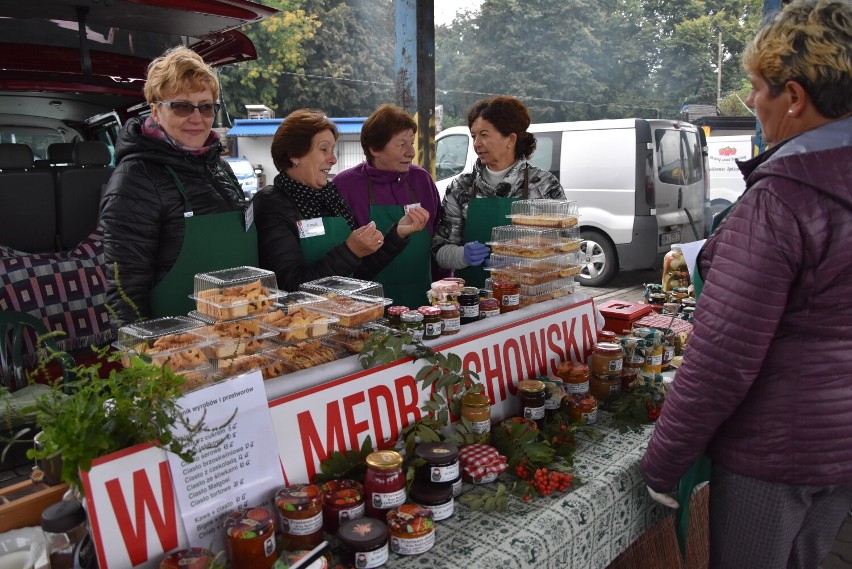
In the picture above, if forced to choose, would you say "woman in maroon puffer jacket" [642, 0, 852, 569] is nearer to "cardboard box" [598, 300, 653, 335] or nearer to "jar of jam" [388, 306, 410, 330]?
"jar of jam" [388, 306, 410, 330]

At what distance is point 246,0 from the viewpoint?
9.61 feet

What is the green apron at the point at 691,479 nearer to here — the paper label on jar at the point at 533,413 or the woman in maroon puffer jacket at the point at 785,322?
the woman in maroon puffer jacket at the point at 785,322

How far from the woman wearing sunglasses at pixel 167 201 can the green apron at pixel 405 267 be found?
0.96 m

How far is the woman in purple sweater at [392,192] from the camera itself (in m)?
3.16

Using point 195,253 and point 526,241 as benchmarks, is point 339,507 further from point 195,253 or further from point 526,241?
point 526,241

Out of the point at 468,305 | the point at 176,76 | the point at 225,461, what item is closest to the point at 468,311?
the point at 468,305

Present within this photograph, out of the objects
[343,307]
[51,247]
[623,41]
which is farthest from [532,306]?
[623,41]

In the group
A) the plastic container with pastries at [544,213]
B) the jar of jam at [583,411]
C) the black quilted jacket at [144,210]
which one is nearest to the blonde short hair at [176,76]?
the black quilted jacket at [144,210]

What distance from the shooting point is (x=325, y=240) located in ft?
8.66

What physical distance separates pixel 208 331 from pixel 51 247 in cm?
379

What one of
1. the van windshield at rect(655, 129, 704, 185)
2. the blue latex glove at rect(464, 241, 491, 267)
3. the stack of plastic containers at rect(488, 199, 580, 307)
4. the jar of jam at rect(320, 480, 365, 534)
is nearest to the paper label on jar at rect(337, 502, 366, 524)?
the jar of jam at rect(320, 480, 365, 534)

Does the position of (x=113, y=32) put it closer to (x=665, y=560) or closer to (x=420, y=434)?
(x=420, y=434)

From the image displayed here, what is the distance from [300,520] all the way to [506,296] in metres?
1.14

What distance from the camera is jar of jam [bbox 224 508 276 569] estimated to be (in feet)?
3.87
